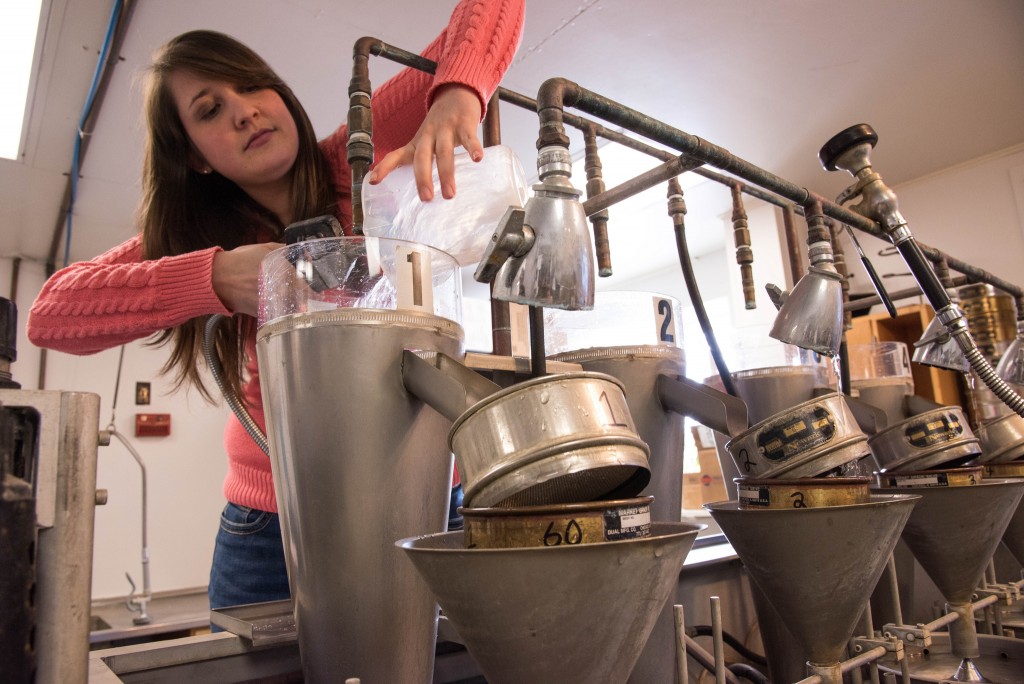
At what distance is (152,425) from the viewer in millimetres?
4223

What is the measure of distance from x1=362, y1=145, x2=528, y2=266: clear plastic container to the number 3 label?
17 cm

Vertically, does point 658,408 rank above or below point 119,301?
below

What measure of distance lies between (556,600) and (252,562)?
694 millimetres

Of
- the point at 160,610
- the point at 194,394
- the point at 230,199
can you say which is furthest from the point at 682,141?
the point at 194,394

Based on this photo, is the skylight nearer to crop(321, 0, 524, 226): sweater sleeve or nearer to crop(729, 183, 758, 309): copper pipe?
crop(321, 0, 524, 226): sweater sleeve

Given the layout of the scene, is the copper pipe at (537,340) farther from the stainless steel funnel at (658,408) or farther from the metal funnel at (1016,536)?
the metal funnel at (1016,536)

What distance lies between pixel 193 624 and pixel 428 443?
1.22m

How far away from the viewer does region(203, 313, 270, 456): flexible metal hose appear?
0.66 meters

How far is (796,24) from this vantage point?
2184 mm

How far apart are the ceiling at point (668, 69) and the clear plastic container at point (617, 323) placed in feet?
4.94

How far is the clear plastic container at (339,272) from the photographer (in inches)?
18.5

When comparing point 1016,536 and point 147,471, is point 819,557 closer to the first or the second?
point 1016,536

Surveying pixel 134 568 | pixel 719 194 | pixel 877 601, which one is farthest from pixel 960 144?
pixel 134 568

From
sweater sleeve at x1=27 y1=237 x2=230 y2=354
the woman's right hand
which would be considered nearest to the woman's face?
sweater sleeve at x1=27 y1=237 x2=230 y2=354
